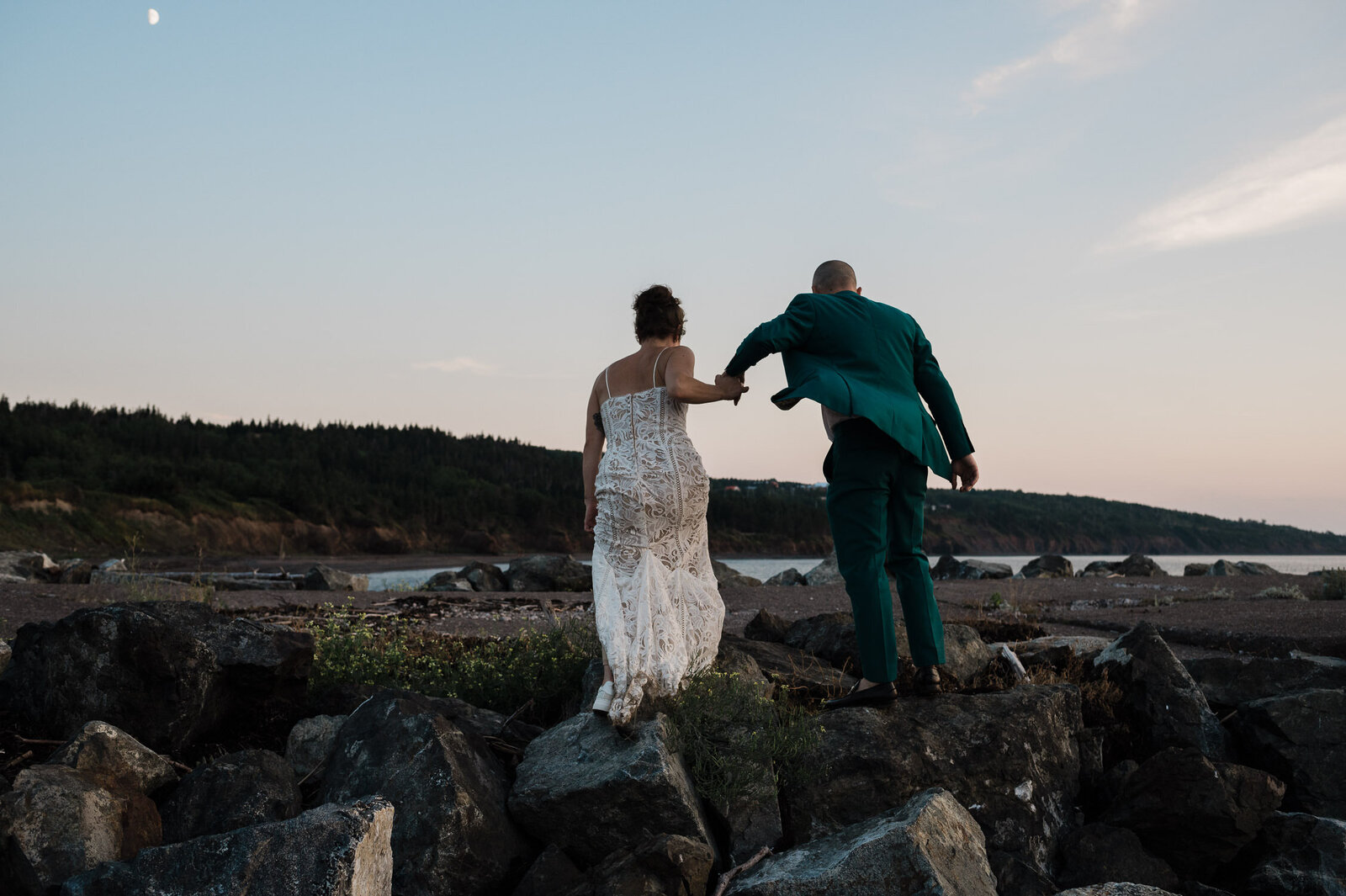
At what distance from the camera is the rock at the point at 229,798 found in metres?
4.04

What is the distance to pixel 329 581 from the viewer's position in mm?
17219

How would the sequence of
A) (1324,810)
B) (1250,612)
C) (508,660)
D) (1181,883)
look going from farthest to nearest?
(1250,612) < (508,660) < (1324,810) < (1181,883)

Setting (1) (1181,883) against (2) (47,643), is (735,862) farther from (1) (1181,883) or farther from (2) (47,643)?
(2) (47,643)

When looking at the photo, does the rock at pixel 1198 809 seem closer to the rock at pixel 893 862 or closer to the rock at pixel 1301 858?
the rock at pixel 1301 858

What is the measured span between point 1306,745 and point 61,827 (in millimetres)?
6241

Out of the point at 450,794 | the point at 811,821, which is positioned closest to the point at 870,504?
the point at 811,821

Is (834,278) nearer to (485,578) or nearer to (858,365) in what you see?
(858,365)

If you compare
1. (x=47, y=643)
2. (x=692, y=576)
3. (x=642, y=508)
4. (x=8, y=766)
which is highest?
(x=642, y=508)

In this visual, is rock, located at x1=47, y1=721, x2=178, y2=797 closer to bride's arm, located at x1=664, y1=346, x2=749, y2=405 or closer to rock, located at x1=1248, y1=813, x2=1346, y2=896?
bride's arm, located at x1=664, y1=346, x2=749, y2=405

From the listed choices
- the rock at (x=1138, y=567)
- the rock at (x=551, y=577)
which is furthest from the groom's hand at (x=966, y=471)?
the rock at (x=1138, y=567)

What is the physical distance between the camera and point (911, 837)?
335cm

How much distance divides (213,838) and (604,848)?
1.58 metres

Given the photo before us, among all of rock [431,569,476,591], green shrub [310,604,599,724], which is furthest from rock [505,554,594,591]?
green shrub [310,604,599,724]

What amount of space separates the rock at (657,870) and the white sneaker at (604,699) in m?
0.91
